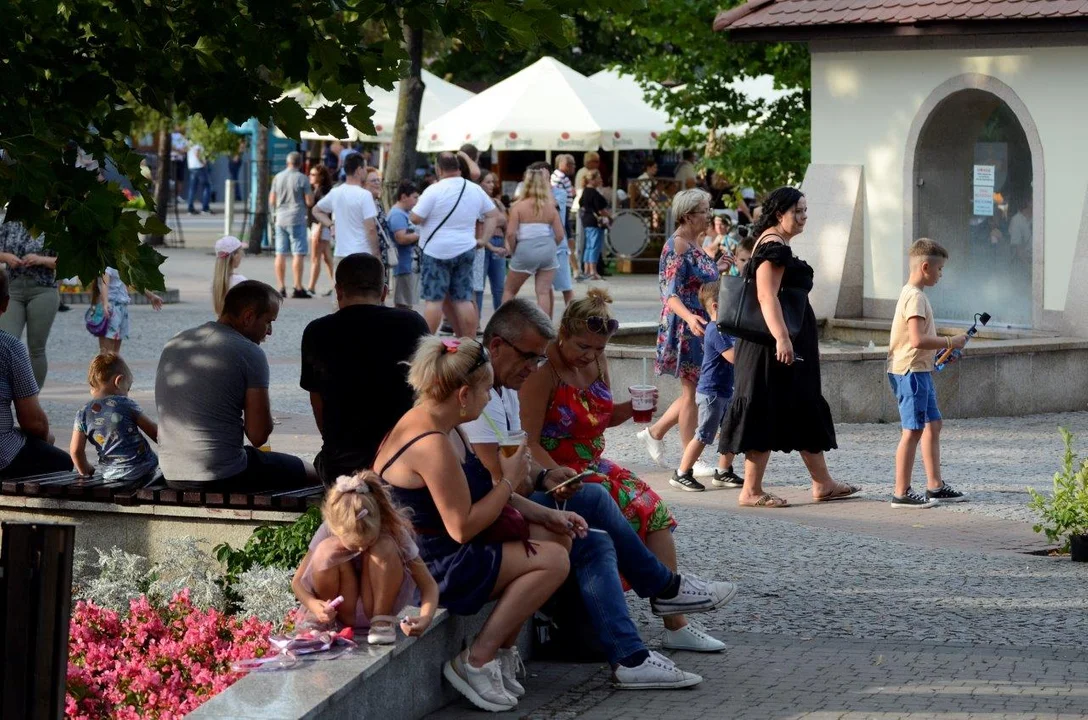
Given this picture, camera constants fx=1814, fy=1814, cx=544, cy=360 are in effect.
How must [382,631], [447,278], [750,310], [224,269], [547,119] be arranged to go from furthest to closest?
[547,119] < [447,278] < [224,269] < [750,310] < [382,631]

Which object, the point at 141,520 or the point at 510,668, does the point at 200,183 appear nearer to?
the point at 141,520

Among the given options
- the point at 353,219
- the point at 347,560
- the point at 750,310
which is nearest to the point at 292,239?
the point at 353,219

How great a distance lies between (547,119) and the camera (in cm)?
2866

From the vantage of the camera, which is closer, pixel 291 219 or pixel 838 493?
pixel 838 493

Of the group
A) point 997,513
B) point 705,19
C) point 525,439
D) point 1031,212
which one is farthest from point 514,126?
point 525,439

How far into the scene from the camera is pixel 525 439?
6.53 metres

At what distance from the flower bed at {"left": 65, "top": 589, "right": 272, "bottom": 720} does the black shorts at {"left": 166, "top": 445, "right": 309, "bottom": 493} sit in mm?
919

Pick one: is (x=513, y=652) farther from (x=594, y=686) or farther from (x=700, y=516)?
(x=700, y=516)

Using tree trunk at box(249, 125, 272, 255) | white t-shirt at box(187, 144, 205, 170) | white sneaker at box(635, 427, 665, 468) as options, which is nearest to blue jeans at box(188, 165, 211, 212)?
white t-shirt at box(187, 144, 205, 170)

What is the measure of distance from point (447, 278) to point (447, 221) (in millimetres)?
516

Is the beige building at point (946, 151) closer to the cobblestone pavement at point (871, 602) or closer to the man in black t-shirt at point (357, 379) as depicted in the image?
the cobblestone pavement at point (871, 602)

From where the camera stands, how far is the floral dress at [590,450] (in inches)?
278

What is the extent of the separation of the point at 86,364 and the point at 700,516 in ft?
27.2

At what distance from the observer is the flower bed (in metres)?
5.99
